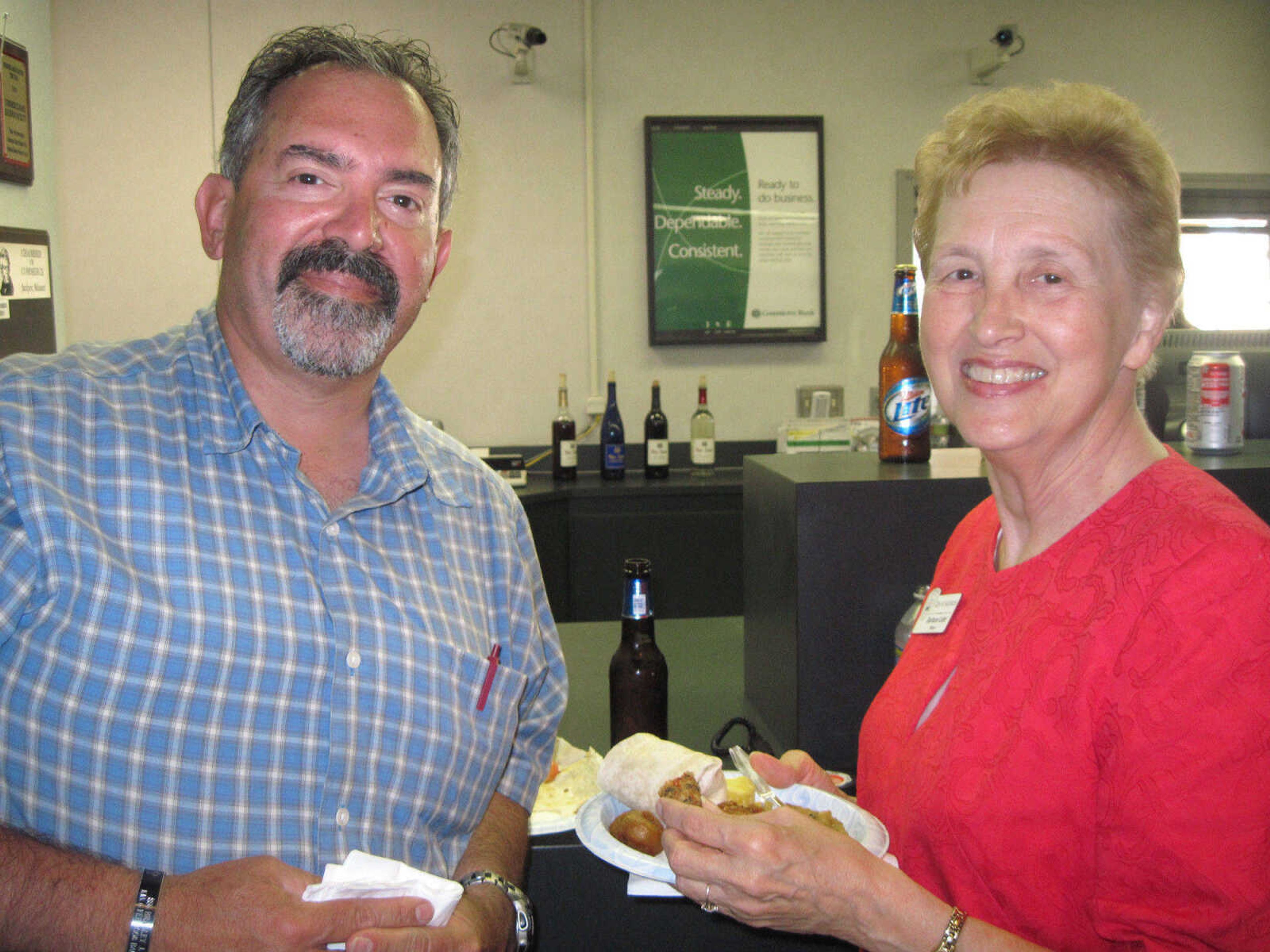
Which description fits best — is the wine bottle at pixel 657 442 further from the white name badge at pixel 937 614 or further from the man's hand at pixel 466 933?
the man's hand at pixel 466 933

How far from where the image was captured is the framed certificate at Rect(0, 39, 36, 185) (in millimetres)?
2559

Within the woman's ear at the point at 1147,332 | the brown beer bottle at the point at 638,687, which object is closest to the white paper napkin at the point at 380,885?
the brown beer bottle at the point at 638,687

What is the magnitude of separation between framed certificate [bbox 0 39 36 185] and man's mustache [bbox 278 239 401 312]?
196 centimetres

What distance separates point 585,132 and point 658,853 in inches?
137

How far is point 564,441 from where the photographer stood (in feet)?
12.8

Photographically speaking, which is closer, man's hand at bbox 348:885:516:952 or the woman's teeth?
man's hand at bbox 348:885:516:952

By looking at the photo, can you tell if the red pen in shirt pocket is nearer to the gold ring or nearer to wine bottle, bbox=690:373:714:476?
the gold ring

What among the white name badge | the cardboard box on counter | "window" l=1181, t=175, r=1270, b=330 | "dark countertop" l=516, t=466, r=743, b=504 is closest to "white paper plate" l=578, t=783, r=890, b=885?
the white name badge

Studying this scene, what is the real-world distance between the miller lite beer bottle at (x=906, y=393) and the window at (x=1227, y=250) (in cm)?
268

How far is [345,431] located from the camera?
1227mm

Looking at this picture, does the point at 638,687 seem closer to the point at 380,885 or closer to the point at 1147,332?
the point at 380,885

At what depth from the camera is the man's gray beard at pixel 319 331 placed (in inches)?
44.3

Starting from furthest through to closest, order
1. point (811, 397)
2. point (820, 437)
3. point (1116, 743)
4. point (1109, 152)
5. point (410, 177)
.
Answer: point (811, 397), point (820, 437), point (410, 177), point (1109, 152), point (1116, 743)

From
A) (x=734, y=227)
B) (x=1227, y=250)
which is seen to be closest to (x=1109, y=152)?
(x=734, y=227)
